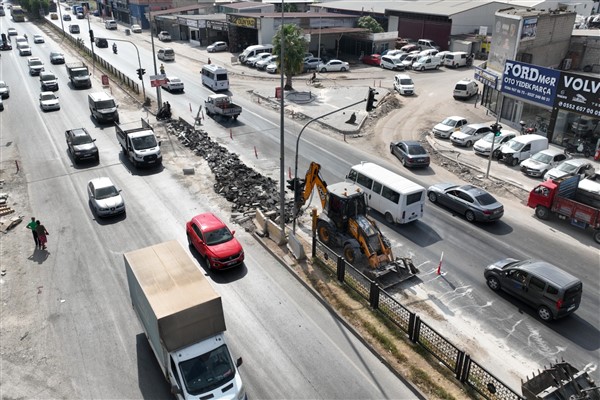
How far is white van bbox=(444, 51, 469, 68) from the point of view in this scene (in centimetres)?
6397

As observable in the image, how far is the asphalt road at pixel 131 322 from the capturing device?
48.3 feet

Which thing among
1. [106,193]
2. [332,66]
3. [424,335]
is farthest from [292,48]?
[424,335]

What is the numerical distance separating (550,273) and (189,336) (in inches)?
540

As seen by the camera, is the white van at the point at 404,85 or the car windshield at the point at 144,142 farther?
the white van at the point at 404,85

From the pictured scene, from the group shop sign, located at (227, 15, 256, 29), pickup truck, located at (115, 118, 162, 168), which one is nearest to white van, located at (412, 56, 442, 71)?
shop sign, located at (227, 15, 256, 29)

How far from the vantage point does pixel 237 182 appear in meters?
28.9

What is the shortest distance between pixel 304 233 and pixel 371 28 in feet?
183

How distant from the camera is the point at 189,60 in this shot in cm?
6925

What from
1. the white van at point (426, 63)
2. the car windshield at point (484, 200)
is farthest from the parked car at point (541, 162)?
the white van at point (426, 63)

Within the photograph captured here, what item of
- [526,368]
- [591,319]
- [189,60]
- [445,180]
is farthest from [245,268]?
[189,60]

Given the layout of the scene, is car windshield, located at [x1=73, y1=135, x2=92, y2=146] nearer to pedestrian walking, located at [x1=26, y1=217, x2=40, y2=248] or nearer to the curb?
pedestrian walking, located at [x1=26, y1=217, x2=40, y2=248]

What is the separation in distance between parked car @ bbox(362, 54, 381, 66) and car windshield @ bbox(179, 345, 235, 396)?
58.7m

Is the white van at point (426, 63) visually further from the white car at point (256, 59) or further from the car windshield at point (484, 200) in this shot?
the car windshield at point (484, 200)

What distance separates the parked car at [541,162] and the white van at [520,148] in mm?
982
